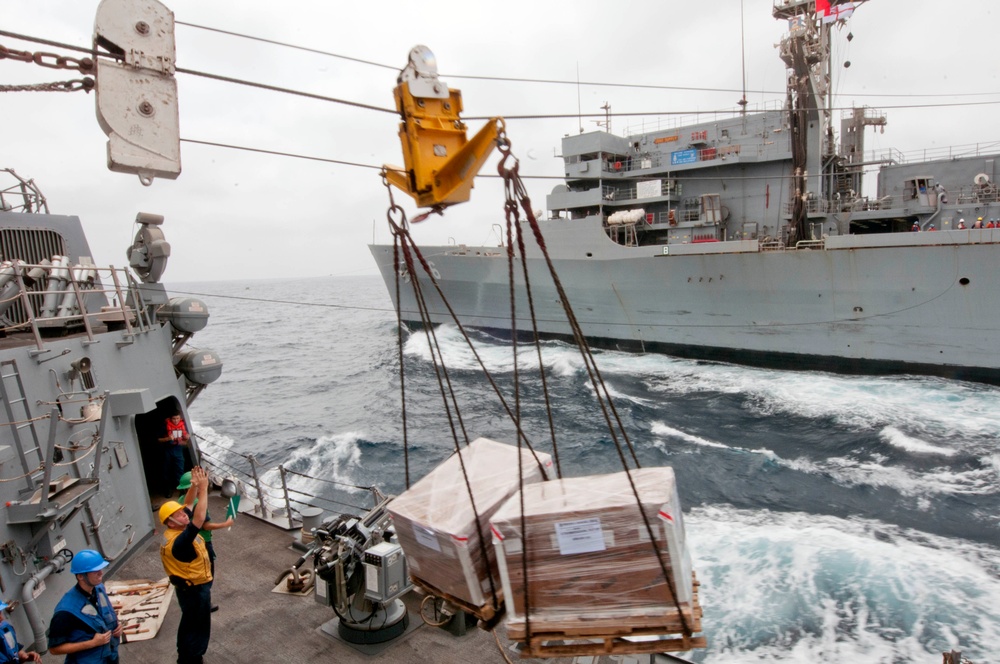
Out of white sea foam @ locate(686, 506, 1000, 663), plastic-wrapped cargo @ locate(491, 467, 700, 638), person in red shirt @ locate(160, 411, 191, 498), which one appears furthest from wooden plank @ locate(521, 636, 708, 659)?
person in red shirt @ locate(160, 411, 191, 498)

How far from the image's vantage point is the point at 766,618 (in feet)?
23.8

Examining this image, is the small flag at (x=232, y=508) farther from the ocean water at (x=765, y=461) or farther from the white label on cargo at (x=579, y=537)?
the white label on cargo at (x=579, y=537)

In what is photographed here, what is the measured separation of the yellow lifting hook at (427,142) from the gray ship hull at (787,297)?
1811 centimetres

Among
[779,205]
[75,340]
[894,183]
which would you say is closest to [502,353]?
[779,205]

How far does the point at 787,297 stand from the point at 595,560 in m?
19.5

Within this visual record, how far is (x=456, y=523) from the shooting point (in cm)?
328

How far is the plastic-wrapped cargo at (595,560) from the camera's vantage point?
290 cm

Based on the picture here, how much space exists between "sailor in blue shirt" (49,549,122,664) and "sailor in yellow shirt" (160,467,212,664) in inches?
18.1

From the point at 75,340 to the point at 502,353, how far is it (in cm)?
2035

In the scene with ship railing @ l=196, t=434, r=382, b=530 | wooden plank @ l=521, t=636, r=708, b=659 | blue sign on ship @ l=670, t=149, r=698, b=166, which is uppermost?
blue sign on ship @ l=670, t=149, r=698, b=166

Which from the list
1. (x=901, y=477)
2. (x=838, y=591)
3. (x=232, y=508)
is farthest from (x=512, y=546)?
(x=901, y=477)

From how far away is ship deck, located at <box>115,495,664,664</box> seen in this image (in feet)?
15.1

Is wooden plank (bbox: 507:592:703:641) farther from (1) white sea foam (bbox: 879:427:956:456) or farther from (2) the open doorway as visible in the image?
(1) white sea foam (bbox: 879:427:956:456)

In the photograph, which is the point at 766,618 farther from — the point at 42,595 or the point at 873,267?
the point at 873,267
